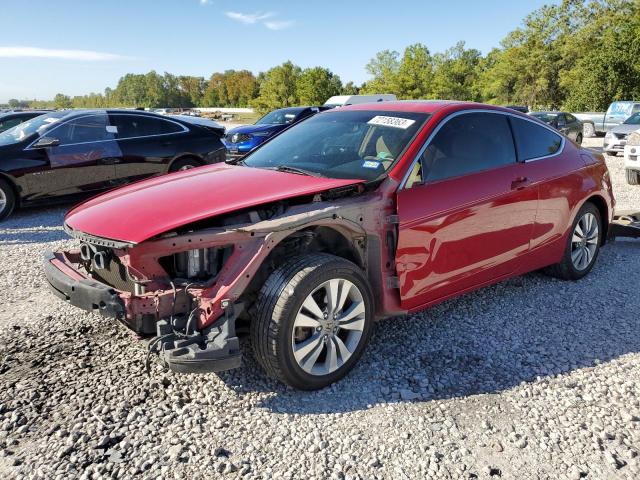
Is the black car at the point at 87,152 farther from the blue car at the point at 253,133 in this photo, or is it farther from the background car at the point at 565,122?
the background car at the point at 565,122

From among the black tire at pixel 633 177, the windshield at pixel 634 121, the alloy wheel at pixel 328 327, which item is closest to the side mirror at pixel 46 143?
the alloy wheel at pixel 328 327

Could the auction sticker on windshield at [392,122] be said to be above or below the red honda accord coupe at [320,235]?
above

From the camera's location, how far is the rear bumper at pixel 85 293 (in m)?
2.79

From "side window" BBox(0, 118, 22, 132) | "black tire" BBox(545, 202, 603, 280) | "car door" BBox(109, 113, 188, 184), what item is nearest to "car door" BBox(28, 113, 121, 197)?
"car door" BBox(109, 113, 188, 184)

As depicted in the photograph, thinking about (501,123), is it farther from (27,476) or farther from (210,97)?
(210,97)

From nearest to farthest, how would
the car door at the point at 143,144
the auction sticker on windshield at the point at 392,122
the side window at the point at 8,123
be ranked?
the auction sticker on windshield at the point at 392,122 < the car door at the point at 143,144 < the side window at the point at 8,123

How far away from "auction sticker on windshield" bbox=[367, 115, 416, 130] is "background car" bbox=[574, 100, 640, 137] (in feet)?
63.7

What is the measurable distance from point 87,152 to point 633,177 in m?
9.95

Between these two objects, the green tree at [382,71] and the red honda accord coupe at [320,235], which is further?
the green tree at [382,71]

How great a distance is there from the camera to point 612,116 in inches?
854

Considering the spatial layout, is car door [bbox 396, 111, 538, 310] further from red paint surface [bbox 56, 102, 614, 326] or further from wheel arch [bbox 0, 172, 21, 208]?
wheel arch [bbox 0, 172, 21, 208]

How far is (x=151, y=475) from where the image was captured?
2436 mm

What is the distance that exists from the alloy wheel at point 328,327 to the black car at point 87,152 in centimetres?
646

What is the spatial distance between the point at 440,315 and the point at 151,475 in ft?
8.22
